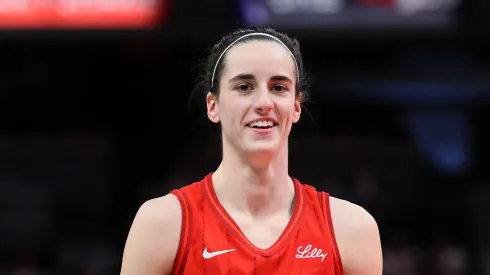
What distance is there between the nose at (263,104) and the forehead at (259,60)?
3.1 inches

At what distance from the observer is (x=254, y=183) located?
2.72 meters

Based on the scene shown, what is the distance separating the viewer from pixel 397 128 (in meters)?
8.30

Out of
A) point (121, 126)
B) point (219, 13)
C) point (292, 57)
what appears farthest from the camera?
point (121, 126)

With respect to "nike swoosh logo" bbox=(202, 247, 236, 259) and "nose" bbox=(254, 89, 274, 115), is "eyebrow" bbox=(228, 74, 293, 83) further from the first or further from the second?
"nike swoosh logo" bbox=(202, 247, 236, 259)

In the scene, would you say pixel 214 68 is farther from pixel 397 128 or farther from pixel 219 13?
pixel 397 128

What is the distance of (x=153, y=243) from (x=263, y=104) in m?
0.55

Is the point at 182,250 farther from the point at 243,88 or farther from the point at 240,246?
the point at 243,88

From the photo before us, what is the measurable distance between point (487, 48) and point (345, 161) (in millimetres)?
1631

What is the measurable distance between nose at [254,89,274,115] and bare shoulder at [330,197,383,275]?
16.9 inches

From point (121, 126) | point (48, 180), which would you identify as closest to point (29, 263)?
point (48, 180)

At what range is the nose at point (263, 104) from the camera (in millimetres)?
2600

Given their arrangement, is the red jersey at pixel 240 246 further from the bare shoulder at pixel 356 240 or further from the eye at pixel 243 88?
the eye at pixel 243 88

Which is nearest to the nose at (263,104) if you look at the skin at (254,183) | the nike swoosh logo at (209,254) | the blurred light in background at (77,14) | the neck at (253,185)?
the skin at (254,183)

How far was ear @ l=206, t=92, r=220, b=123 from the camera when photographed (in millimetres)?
2770
